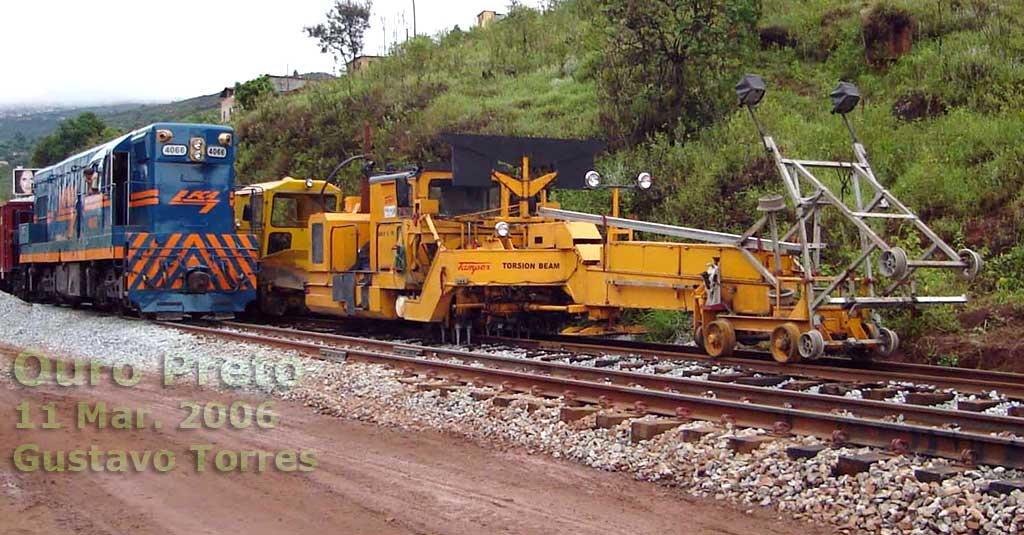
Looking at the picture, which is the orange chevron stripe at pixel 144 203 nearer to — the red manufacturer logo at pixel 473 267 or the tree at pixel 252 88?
the red manufacturer logo at pixel 473 267

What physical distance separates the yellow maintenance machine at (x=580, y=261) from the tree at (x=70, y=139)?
57.9 m

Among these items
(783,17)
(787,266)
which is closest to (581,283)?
(787,266)

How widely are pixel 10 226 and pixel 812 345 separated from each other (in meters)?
Answer: 23.2

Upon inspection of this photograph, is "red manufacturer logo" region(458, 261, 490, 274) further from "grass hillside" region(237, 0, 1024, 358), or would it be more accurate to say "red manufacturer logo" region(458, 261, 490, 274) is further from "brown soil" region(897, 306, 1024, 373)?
"brown soil" region(897, 306, 1024, 373)

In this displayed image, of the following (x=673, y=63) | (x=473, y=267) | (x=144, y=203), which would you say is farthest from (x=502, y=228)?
(x=673, y=63)

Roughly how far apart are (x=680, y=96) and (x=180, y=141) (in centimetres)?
957

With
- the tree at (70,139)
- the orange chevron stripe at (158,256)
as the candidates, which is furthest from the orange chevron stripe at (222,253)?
the tree at (70,139)

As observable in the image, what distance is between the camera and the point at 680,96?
20594mm

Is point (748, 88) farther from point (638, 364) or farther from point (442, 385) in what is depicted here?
point (442, 385)

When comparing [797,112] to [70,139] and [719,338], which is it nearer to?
[719,338]

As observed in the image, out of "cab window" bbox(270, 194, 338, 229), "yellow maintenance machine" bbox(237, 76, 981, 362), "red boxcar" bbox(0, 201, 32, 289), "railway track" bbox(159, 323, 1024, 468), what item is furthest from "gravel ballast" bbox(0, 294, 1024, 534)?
"red boxcar" bbox(0, 201, 32, 289)

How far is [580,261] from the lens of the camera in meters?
12.8

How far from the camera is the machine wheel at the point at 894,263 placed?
896 cm

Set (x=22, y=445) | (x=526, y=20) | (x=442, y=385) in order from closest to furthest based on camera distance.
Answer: (x=22, y=445) < (x=442, y=385) < (x=526, y=20)
